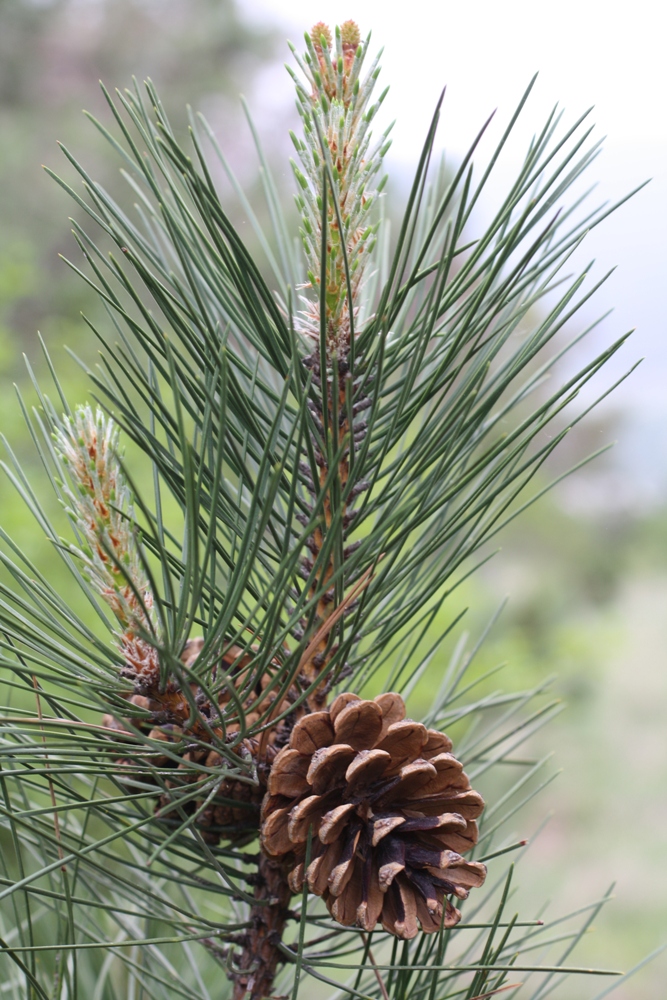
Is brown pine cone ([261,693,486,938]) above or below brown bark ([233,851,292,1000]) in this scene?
above

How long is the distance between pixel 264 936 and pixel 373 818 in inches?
2.3

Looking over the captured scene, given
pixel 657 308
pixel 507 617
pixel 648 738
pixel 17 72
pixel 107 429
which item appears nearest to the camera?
pixel 107 429

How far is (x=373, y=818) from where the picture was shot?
0.57 ft

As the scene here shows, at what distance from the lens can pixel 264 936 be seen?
205mm

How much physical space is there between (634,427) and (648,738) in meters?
0.97

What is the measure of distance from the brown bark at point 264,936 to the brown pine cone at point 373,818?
0.02 m

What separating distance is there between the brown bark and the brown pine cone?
0.08ft

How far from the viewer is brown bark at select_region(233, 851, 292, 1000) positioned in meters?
0.20

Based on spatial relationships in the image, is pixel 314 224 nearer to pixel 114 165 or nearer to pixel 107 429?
pixel 107 429

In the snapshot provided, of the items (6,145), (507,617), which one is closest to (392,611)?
(6,145)

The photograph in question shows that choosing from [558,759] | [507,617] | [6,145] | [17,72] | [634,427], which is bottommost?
[558,759]

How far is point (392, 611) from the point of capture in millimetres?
212

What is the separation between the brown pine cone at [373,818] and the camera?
17cm

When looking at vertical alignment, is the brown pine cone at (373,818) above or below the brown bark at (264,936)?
above
